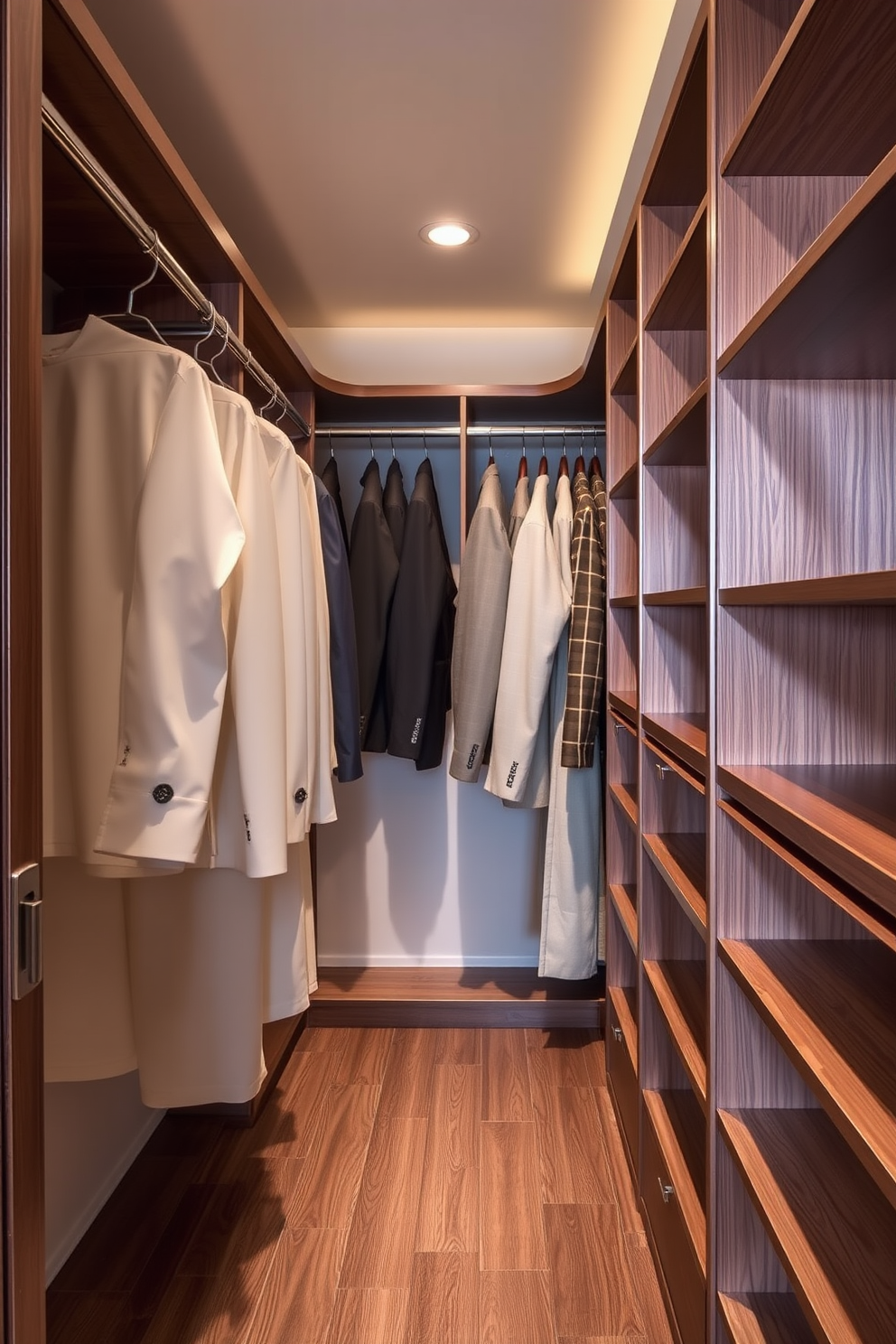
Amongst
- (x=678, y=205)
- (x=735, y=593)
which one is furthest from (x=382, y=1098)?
(x=678, y=205)

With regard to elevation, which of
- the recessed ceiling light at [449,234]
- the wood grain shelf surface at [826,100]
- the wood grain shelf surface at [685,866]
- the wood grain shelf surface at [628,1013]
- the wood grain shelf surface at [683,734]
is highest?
the recessed ceiling light at [449,234]

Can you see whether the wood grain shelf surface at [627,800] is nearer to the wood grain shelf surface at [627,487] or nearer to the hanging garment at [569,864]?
the hanging garment at [569,864]

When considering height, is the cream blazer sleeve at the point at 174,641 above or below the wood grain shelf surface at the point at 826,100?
below

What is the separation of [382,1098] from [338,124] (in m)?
2.37

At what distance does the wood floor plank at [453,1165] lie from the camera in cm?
174

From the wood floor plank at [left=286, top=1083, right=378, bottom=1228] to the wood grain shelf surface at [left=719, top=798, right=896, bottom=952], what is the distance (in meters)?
1.30

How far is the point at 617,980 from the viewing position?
2.29 metres

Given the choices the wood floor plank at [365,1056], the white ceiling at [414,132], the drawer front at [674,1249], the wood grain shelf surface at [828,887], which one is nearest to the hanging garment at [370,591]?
the white ceiling at [414,132]

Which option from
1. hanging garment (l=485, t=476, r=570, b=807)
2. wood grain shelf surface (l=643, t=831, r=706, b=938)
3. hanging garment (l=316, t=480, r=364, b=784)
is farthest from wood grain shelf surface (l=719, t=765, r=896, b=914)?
hanging garment (l=316, t=480, r=364, b=784)

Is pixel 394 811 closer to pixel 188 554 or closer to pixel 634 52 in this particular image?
pixel 188 554

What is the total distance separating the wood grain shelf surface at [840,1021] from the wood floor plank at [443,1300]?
91 centimetres

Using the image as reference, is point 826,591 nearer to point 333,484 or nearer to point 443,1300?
point 443,1300

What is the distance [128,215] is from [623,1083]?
2.03 meters

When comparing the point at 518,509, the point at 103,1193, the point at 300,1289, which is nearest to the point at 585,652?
the point at 518,509
